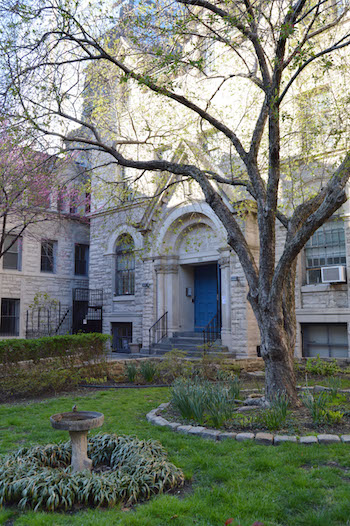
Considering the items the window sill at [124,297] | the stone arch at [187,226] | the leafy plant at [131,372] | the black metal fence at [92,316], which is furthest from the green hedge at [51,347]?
the black metal fence at [92,316]

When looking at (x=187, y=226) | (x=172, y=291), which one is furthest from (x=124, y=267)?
(x=187, y=226)

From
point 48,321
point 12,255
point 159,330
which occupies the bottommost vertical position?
point 159,330

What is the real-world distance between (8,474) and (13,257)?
18.3 m

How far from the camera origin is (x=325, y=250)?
1379 cm

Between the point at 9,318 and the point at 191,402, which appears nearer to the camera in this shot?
the point at 191,402

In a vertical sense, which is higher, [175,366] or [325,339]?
[325,339]

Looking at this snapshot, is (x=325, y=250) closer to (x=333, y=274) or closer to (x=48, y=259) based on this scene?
(x=333, y=274)

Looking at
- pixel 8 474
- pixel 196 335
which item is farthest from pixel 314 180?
pixel 8 474

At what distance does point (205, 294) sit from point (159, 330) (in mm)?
2360

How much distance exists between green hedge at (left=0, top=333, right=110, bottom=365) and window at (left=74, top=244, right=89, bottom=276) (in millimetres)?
12554

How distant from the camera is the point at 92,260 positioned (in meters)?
21.9

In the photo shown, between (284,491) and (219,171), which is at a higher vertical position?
(219,171)

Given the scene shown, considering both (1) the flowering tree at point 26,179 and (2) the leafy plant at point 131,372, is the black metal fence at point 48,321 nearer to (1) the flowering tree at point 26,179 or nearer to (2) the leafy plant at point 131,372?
(1) the flowering tree at point 26,179

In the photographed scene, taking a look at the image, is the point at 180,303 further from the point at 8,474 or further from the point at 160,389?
the point at 8,474
